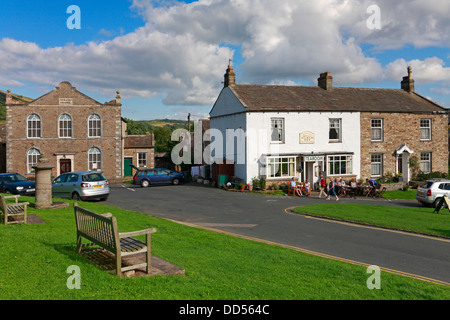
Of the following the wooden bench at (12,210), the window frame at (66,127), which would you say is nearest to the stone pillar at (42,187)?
the wooden bench at (12,210)

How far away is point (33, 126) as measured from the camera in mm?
39875

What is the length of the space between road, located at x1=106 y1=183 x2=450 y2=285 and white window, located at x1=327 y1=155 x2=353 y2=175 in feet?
36.5

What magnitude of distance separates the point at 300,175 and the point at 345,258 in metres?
22.3

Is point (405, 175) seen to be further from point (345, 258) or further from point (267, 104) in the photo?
point (345, 258)

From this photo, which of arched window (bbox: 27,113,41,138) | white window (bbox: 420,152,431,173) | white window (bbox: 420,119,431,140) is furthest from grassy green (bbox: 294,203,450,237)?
arched window (bbox: 27,113,41,138)

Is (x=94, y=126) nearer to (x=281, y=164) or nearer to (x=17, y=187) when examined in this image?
(x=17, y=187)

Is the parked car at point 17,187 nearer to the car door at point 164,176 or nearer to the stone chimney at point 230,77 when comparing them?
the car door at point 164,176

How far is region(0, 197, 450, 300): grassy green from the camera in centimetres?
581

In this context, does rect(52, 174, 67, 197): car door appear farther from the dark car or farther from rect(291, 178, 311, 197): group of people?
rect(291, 178, 311, 197): group of people

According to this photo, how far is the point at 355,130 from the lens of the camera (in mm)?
34031

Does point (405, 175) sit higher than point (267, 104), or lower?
lower

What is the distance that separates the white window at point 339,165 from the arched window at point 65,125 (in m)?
26.5
